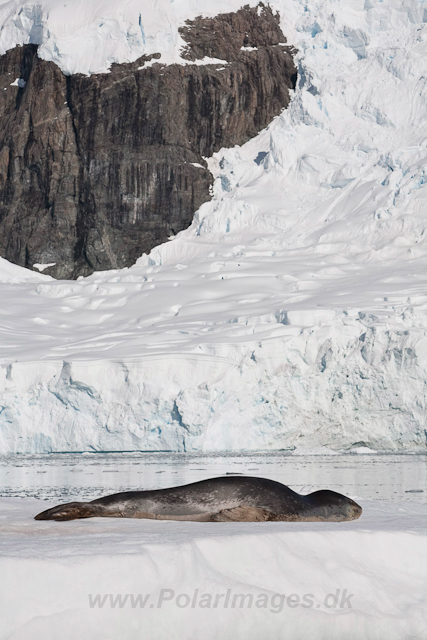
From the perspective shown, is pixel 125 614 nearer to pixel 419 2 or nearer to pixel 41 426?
pixel 41 426

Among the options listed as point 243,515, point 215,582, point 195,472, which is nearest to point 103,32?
point 195,472

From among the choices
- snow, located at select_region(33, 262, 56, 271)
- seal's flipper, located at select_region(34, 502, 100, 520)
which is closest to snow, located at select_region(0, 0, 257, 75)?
snow, located at select_region(33, 262, 56, 271)

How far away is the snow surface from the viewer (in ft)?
9.53

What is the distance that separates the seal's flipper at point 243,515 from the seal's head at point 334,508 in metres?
0.43

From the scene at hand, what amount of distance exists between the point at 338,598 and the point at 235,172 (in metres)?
49.1

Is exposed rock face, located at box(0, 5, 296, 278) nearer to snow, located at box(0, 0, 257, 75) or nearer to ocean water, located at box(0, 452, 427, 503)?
snow, located at box(0, 0, 257, 75)

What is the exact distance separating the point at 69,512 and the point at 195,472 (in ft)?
33.2

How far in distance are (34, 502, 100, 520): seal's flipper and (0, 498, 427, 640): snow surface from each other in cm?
89

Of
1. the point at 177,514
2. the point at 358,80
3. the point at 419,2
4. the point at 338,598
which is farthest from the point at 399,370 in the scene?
the point at 419,2

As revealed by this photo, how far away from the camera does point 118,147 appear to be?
52062 millimetres

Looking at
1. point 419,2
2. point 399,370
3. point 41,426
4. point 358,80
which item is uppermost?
point 419,2

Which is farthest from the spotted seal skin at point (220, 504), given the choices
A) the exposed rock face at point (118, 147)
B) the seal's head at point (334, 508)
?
the exposed rock face at point (118, 147)

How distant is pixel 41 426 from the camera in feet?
74.8

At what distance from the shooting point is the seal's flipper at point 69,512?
15.7 ft
